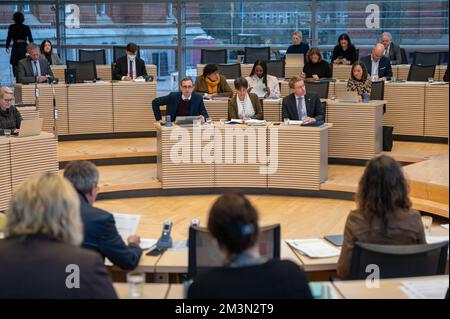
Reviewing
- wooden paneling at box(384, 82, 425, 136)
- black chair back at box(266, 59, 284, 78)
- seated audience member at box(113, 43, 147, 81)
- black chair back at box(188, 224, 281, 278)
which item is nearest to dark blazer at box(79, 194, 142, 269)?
black chair back at box(188, 224, 281, 278)

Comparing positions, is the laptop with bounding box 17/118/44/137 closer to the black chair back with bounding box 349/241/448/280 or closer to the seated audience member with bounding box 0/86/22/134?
the seated audience member with bounding box 0/86/22/134

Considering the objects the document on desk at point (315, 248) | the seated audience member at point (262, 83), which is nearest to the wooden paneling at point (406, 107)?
the seated audience member at point (262, 83)

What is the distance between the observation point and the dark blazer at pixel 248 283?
3.04 meters

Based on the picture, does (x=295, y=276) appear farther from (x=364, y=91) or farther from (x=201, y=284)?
(x=364, y=91)

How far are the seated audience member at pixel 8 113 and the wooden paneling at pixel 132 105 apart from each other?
2593mm

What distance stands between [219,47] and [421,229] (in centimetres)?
1149

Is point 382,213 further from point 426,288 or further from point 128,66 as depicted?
point 128,66

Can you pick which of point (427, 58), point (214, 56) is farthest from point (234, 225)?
point (214, 56)

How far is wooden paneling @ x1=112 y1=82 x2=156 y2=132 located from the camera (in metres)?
11.5

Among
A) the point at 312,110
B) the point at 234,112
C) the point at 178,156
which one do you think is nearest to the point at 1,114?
the point at 178,156

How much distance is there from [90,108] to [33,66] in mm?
1305

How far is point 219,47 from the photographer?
15641 millimetres

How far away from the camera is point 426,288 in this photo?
3924 millimetres

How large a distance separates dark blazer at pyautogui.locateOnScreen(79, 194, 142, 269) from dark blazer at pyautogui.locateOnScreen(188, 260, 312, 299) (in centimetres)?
143
